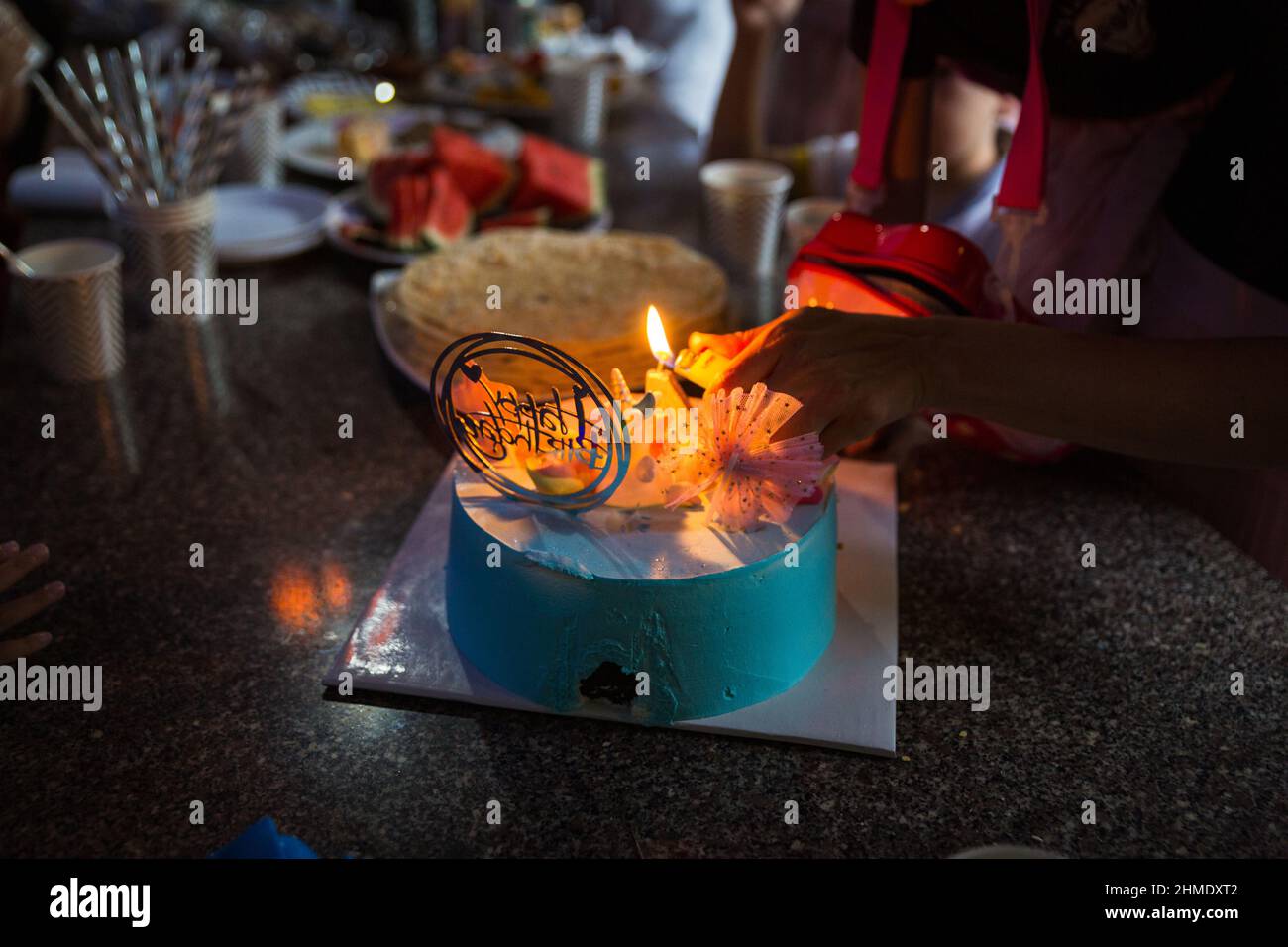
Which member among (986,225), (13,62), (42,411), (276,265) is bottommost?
(42,411)

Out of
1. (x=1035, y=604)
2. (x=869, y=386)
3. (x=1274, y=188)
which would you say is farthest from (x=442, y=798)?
(x=1274, y=188)

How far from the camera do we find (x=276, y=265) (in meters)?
1.82

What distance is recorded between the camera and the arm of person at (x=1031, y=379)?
0.92m

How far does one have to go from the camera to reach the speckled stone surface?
0.83 meters

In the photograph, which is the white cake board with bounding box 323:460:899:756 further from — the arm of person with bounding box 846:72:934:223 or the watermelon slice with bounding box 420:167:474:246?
the watermelon slice with bounding box 420:167:474:246

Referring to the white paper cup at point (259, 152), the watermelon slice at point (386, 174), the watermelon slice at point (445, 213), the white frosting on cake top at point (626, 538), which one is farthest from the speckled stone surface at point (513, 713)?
the white paper cup at point (259, 152)

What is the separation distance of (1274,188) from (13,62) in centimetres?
261

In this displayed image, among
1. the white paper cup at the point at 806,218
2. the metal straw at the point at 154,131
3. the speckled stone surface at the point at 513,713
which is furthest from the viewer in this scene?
the white paper cup at the point at 806,218

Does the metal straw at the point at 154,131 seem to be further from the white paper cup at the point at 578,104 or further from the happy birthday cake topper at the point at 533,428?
the white paper cup at the point at 578,104

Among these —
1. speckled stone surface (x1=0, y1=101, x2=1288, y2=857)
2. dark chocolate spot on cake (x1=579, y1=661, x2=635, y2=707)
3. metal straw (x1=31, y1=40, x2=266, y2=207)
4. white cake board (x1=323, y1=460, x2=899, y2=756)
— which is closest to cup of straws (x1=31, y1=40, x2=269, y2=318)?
metal straw (x1=31, y1=40, x2=266, y2=207)

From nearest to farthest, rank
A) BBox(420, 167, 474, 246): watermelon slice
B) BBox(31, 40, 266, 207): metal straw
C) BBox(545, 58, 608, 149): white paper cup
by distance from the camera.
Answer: BBox(31, 40, 266, 207): metal straw → BBox(420, 167, 474, 246): watermelon slice → BBox(545, 58, 608, 149): white paper cup

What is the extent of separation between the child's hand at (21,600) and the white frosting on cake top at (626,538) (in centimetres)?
38

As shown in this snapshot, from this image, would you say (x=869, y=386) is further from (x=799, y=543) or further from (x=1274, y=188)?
(x=1274, y=188)

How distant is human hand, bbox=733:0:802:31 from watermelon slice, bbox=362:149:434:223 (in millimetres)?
628
